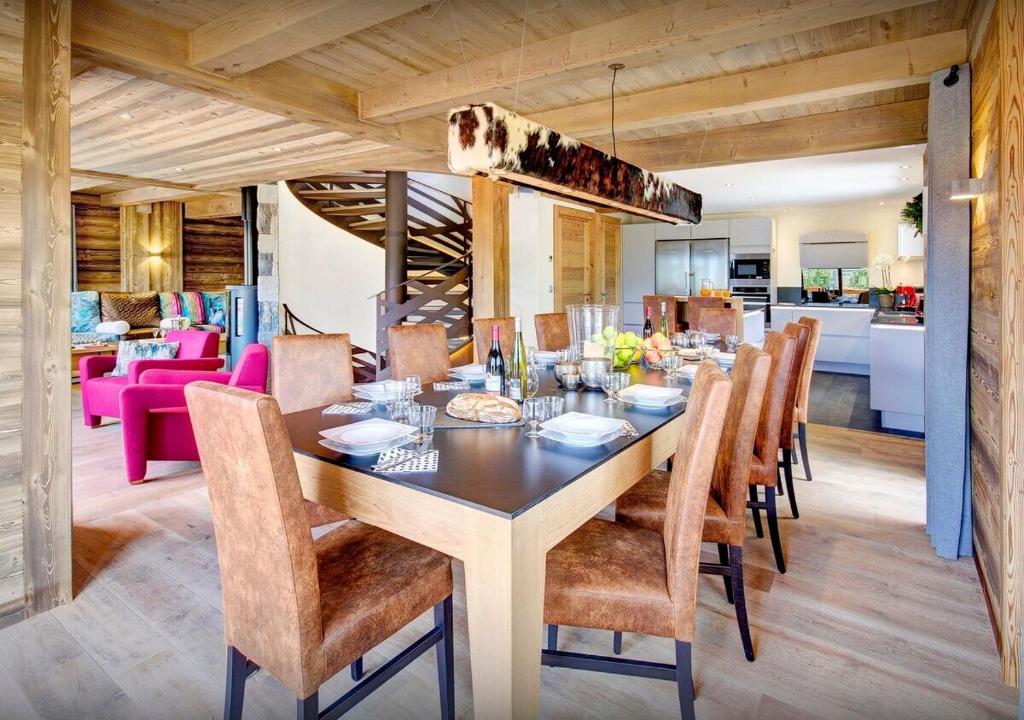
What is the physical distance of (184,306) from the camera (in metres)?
9.09

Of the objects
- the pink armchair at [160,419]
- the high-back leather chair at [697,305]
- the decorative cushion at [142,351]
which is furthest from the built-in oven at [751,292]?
the decorative cushion at [142,351]

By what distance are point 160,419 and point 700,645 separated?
11.0 feet

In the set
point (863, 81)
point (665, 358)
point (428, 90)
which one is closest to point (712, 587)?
point (665, 358)

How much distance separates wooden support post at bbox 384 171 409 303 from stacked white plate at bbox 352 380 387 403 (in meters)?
4.50

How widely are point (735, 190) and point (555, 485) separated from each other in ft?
23.8

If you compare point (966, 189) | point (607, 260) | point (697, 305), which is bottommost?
point (697, 305)

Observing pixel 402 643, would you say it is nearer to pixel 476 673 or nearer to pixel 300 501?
pixel 476 673

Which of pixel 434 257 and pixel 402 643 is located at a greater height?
pixel 434 257

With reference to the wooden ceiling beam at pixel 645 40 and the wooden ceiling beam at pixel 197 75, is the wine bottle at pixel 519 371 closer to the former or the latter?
the wooden ceiling beam at pixel 645 40

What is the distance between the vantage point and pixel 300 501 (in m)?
1.24

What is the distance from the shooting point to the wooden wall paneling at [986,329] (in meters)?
2.13

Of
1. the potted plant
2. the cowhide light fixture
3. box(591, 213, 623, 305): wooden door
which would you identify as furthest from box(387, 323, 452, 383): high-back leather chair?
box(591, 213, 623, 305): wooden door

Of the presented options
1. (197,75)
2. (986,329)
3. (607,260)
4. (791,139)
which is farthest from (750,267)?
(197,75)

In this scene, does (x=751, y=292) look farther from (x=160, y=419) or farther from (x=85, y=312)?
(x=85, y=312)
